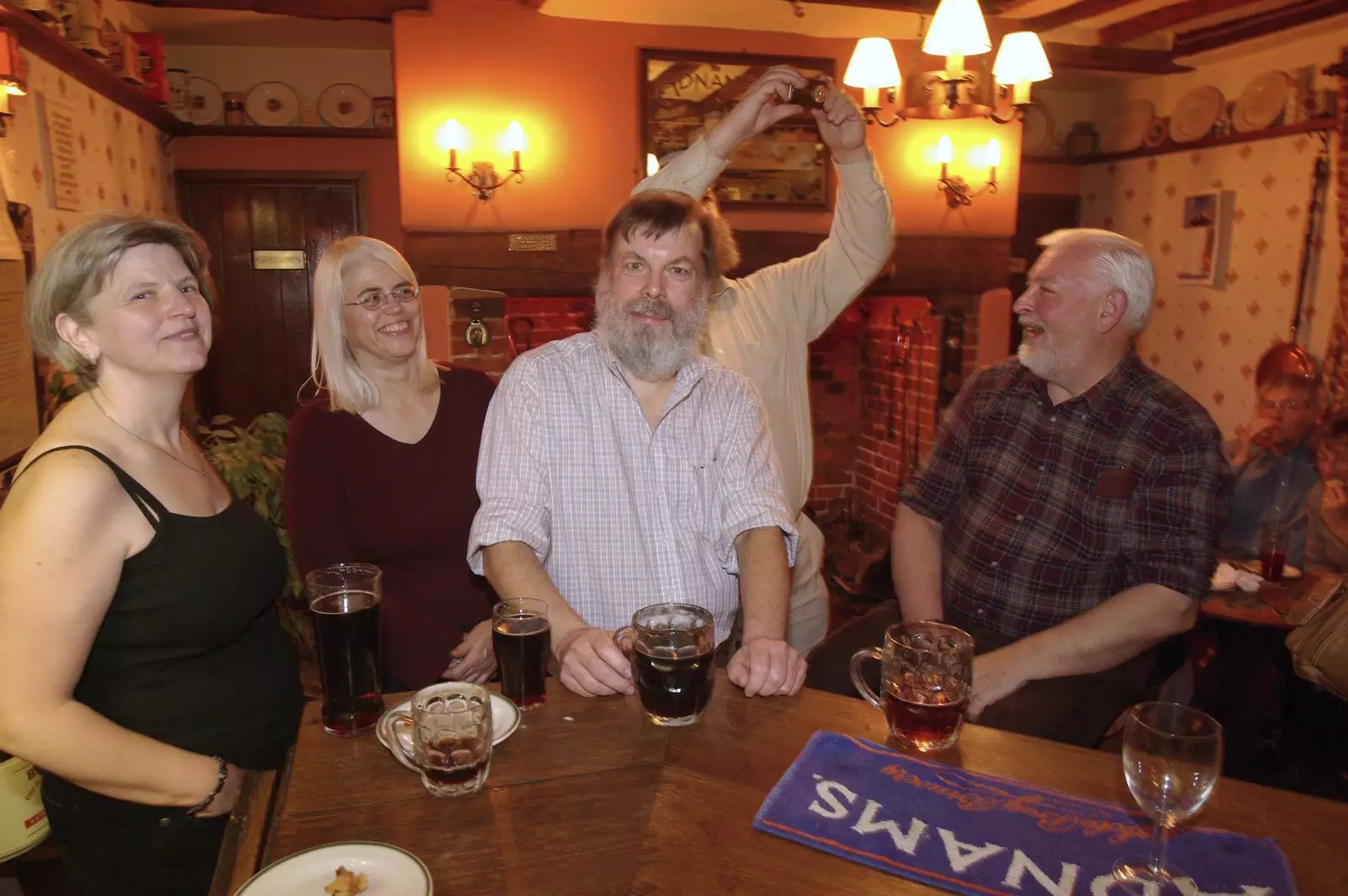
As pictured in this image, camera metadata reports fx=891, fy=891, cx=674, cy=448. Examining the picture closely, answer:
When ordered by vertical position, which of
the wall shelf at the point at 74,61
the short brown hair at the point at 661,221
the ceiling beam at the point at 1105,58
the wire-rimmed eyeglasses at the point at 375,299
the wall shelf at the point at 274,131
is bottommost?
the wire-rimmed eyeglasses at the point at 375,299

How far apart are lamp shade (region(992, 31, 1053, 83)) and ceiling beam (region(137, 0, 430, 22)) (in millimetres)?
2544

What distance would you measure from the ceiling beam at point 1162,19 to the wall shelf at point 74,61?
4.94 m

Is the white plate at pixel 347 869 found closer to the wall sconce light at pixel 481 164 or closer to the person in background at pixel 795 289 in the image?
the person in background at pixel 795 289

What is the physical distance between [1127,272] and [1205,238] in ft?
13.0

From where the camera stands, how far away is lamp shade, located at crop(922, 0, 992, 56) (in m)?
2.80

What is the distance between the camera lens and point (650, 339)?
1.73 metres

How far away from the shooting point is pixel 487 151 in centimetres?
419

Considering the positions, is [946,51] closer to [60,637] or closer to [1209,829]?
Answer: [1209,829]

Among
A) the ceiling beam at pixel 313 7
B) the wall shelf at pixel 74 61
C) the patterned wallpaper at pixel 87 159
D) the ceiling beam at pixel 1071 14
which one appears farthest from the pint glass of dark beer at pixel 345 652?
the ceiling beam at pixel 1071 14

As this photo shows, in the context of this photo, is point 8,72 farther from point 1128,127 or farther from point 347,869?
point 1128,127

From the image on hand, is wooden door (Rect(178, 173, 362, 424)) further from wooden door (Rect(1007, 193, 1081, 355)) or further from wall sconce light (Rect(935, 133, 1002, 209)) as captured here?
wooden door (Rect(1007, 193, 1081, 355))

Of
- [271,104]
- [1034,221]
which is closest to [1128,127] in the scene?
[1034,221]

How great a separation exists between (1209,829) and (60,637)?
1.45m

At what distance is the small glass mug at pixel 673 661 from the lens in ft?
3.92
